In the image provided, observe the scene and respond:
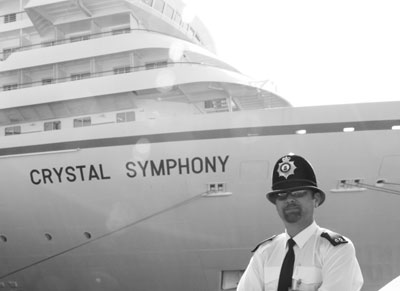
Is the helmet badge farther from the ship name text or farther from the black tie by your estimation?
the ship name text

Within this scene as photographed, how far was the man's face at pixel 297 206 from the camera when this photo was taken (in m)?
2.03

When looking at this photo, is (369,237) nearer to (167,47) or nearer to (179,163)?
(179,163)

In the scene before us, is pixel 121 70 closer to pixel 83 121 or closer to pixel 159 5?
pixel 83 121

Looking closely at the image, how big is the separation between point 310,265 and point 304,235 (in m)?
0.13

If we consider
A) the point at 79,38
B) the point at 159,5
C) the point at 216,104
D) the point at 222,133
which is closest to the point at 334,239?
the point at 222,133

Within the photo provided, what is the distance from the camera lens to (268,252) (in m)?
2.09

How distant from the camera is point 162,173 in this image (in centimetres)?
896

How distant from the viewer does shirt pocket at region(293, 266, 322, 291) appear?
190 cm

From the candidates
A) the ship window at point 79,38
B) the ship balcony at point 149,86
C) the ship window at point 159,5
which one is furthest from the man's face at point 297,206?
the ship window at point 159,5

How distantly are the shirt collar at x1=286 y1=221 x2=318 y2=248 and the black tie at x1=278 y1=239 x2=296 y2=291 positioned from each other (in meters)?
0.04

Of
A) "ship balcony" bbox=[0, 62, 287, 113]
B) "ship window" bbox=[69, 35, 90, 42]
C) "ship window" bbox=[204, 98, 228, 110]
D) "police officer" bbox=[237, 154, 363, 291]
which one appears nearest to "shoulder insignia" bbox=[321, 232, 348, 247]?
"police officer" bbox=[237, 154, 363, 291]

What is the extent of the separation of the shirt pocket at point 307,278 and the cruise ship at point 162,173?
674 cm

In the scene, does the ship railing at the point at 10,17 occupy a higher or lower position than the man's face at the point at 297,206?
higher

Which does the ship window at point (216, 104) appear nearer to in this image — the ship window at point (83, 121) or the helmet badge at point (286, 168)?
the ship window at point (83, 121)
